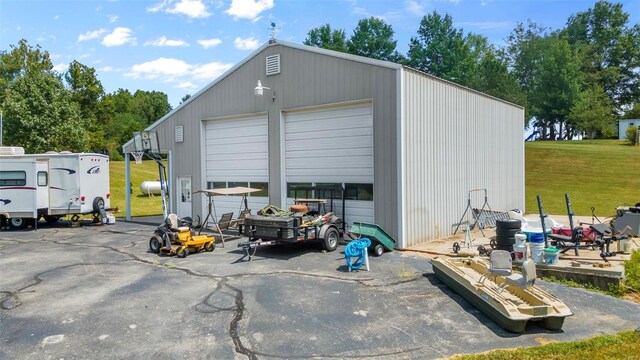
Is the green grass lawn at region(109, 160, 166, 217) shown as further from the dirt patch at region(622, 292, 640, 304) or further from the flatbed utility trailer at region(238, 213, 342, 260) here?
the dirt patch at region(622, 292, 640, 304)

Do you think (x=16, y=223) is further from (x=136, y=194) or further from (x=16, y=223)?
(x=136, y=194)

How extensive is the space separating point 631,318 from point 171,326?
6.81 metres

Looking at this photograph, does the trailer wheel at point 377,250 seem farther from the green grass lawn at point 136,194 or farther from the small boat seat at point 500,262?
the green grass lawn at point 136,194

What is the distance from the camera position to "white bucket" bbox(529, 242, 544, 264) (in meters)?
8.99

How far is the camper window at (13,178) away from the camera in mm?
16828

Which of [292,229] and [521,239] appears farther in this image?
[292,229]

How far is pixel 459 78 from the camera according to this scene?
55906mm

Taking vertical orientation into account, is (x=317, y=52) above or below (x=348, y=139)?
above

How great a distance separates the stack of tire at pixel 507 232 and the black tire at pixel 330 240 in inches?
163

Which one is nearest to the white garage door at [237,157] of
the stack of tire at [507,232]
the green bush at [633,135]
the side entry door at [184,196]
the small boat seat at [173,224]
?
the side entry door at [184,196]

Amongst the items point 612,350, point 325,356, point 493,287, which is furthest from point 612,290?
point 325,356

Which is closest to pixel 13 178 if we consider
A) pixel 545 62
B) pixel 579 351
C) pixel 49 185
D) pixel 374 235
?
pixel 49 185

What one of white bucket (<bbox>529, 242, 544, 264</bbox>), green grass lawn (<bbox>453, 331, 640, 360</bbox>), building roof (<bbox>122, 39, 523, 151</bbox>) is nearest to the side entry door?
building roof (<bbox>122, 39, 523, 151</bbox>)

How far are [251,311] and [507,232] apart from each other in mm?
6452
